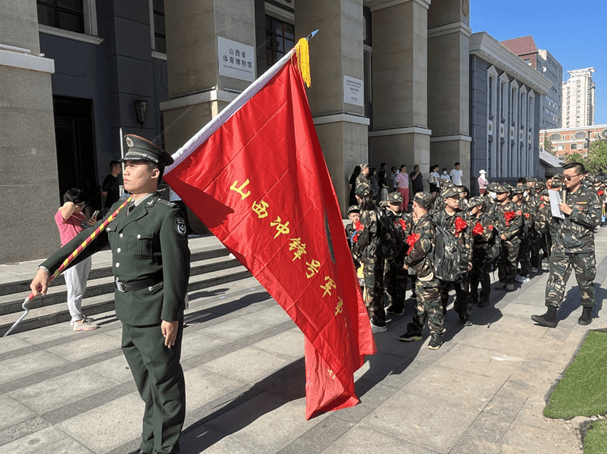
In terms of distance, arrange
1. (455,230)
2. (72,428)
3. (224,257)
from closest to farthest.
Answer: (72,428), (455,230), (224,257)

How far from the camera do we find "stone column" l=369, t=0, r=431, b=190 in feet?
62.7

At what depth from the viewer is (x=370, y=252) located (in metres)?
5.97

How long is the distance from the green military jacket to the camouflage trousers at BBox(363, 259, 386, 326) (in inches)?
133

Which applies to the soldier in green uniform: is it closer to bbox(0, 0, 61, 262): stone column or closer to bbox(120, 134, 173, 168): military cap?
bbox(120, 134, 173, 168): military cap

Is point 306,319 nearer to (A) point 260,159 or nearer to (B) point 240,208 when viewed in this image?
(B) point 240,208

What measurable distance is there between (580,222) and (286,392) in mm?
4326

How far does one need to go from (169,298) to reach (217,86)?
972 centimetres

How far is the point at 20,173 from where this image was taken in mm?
→ 8352

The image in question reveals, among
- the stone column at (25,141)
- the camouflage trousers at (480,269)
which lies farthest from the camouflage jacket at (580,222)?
the stone column at (25,141)

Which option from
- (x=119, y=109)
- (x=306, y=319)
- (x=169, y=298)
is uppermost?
(x=119, y=109)

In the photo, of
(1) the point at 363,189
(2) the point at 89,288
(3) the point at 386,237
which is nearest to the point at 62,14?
(2) the point at 89,288

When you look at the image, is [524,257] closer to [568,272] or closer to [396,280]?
[568,272]

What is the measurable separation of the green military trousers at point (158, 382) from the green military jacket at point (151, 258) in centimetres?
13

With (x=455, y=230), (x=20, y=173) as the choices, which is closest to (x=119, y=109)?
(x=20, y=173)
